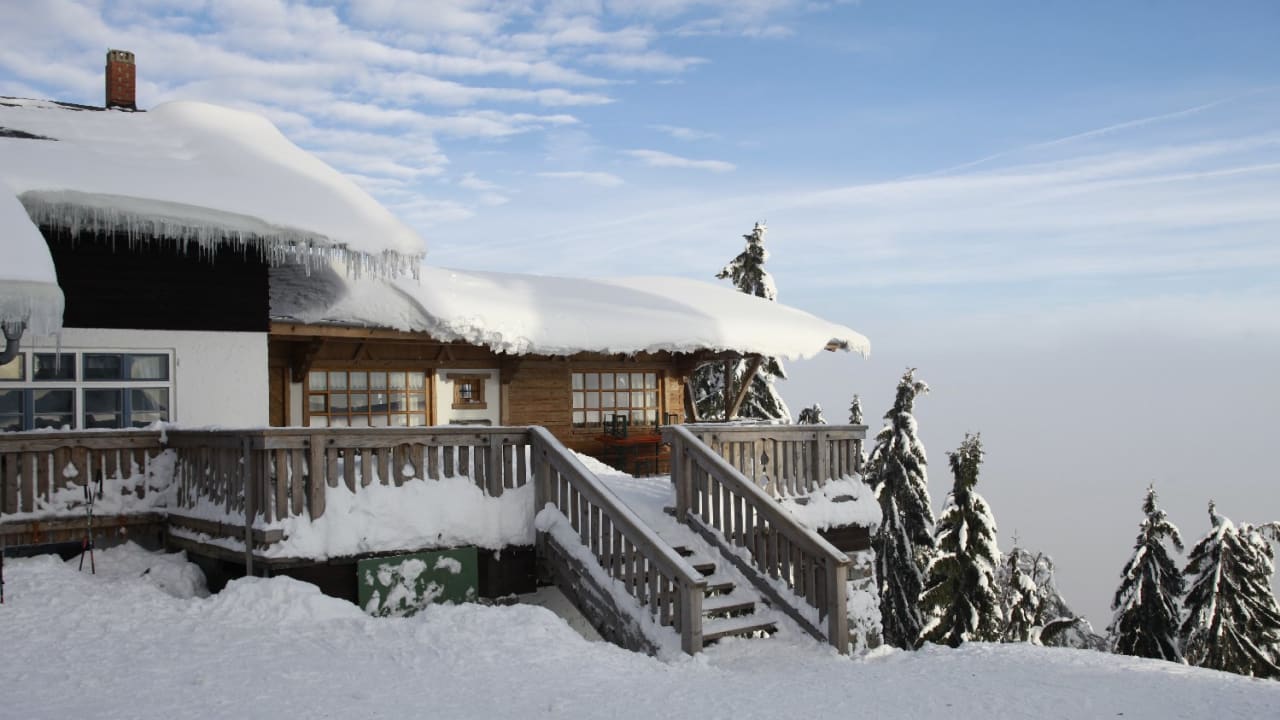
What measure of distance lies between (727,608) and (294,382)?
912 cm

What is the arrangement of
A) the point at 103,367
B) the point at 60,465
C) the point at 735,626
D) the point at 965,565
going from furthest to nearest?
the point at 965,565
the point at 103,367
the point at 60,465
the point at 735,626

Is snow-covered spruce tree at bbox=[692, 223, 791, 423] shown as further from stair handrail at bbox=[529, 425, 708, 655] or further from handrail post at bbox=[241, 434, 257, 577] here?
handrail post at bbox=[241, 434, 257, 577]

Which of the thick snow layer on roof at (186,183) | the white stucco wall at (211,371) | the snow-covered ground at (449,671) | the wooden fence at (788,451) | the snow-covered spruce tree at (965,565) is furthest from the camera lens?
the snow-covered spruce tree at (965,565)

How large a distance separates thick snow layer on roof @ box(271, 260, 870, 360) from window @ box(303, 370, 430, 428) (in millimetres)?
1629

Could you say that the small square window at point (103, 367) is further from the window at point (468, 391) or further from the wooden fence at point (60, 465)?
the window at point (468, 391)

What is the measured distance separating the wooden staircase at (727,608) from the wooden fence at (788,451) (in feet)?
4.85

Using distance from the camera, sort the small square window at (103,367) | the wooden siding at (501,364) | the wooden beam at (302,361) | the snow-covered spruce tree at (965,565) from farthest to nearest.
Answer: the snow-covered spruce tree at (965,565)
the wooden siding at (501,364)
the wooden beam at (302,361)
the small square window at (103,367)

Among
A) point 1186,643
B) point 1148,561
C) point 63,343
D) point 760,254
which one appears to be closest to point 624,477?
point 63,343

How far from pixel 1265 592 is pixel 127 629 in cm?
3497

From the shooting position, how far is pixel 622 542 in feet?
34.3

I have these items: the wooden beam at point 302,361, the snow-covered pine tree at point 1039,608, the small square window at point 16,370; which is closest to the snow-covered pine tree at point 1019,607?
the snow-covered pine tree at point 1039,608

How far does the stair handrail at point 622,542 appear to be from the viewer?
9.20m

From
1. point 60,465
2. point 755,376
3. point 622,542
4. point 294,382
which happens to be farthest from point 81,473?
point 755,376

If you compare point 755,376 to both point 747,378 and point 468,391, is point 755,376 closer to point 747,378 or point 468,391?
point 747,378
